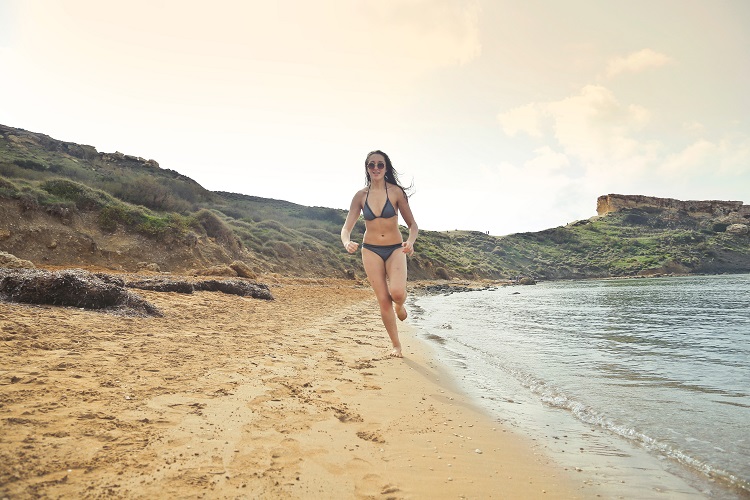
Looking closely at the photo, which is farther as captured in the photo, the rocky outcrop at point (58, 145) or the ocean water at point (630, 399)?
the rocky outcrop at point (58, 145)

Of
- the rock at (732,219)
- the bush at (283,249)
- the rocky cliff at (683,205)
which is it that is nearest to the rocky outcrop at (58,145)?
the bush at (283,249)

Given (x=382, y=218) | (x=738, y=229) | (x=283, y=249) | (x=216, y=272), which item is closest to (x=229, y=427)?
(x=382, y=218)

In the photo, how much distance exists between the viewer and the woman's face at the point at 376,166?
5.31 m

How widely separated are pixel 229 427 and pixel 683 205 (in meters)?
126

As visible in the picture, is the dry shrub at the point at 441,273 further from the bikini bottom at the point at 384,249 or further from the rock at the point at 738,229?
the rock at the point at 738,229

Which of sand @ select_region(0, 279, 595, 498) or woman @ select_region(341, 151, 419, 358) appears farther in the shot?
woman @ select_region(341, 151, 419, 358)

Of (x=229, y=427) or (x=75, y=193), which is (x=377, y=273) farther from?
(x=75, y=193)

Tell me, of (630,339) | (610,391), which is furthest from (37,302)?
(630,339)

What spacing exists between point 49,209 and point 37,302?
14.2m

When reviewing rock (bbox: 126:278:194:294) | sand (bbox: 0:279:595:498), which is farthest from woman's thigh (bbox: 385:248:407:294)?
rock (bbox: 126:278:194:294)

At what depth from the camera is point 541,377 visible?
4484mm

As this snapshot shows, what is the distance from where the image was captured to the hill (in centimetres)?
1586

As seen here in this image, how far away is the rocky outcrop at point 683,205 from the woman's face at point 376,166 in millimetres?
116982

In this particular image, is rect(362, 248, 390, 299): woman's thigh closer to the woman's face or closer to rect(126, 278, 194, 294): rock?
the woman's face
